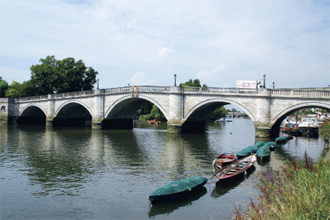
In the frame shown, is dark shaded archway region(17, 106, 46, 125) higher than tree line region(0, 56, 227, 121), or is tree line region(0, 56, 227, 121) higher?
tree line region(0, 56, 227, 121)

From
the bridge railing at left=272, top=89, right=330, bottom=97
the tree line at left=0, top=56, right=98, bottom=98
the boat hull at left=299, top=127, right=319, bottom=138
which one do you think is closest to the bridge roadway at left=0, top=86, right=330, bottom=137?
the bridge railing at left=272, top=89, right=330, bottom=97

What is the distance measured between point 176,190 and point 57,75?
198ft

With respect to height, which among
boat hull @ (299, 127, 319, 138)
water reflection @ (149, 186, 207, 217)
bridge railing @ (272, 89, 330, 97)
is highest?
bridge railing @ (272, 89, 330, 97)

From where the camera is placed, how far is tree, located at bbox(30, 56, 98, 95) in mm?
66812

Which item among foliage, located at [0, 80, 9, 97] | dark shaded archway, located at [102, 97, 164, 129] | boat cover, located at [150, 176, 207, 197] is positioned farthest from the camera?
foliage, located at [0, 80, 9, 97]

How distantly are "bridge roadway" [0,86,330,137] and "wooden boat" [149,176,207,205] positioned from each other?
72.3 ft

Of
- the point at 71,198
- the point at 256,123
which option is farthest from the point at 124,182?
the point at 256,123

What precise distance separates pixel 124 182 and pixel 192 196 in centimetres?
414

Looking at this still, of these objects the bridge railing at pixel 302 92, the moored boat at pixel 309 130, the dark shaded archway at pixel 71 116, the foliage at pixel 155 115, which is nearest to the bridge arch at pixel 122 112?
the dark shaded archway at pixel 71 116

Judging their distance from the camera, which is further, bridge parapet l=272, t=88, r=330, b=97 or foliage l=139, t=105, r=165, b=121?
foliage l=139, t=105, r=165, b=121

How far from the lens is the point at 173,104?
4169 cm

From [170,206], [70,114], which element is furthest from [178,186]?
[70,114]

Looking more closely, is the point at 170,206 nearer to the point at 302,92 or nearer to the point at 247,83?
the point at 302,92

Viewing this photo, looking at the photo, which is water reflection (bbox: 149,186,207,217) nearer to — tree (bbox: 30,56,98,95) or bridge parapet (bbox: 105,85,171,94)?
bridge parapet (bbox: 105,85,171,94)
